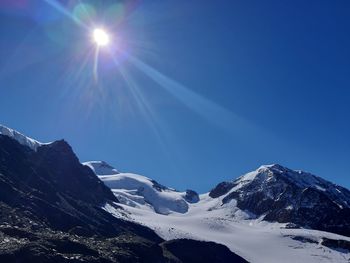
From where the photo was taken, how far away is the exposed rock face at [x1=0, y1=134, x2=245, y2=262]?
103750 millimetres

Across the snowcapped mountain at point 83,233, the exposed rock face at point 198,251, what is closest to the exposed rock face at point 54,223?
the snowcapped mountain at point 83,233

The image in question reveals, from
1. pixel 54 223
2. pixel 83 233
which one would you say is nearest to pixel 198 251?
pixel 83 233

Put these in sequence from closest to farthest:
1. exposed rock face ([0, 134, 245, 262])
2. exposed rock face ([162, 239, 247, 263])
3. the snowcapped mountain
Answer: exposed rock face ([0, 134, 245, 262]) < the snowcapped mountain < exposed rock face ([162, 239, 247, 263])

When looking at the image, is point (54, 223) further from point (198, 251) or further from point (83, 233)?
point (198, 251)

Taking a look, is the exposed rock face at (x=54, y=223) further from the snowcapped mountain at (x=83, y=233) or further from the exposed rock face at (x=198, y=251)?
the exposed rock face at (x=198, y=251)

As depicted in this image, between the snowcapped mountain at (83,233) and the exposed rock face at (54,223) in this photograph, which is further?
the snowcapped mountain at (83,233)

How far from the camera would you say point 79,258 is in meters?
104

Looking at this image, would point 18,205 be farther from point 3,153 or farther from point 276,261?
point 276,261

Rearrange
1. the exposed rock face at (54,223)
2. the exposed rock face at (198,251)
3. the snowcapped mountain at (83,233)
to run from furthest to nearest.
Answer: the exposed rock face at (198,251)
the snowcapped mountain at (83,233)
the exposed rock face at (54,223)

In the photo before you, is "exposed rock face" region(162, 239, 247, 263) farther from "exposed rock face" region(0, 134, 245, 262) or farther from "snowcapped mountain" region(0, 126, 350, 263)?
"exposed rock face" region(0, 134, 245, 262)

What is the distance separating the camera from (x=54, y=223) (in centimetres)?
12875

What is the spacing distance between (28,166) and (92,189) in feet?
129

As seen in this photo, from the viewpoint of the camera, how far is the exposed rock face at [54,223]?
104m

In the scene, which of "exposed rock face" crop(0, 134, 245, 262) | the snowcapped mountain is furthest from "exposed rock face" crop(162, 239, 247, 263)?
"exposed rock face" crop(0, 134, 245, 262)
